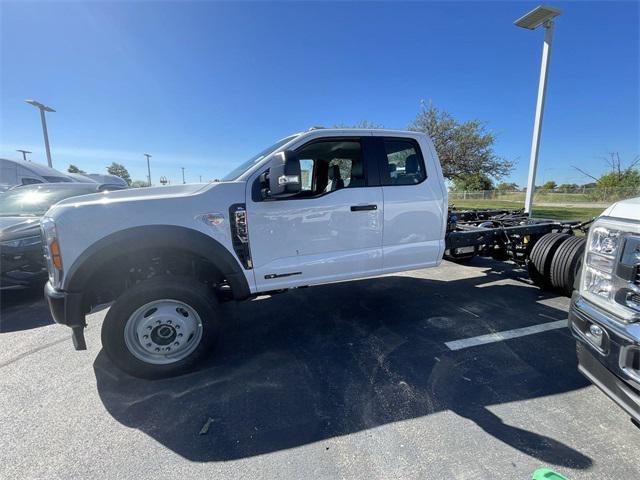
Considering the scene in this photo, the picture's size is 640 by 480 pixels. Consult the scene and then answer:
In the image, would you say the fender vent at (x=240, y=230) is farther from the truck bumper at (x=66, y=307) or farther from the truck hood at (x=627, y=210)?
the truck hood at (x=627, y=210)

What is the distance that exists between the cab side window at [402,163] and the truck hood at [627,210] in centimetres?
184

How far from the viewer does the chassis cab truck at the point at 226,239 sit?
248cm

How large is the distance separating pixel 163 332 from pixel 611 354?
124 inches

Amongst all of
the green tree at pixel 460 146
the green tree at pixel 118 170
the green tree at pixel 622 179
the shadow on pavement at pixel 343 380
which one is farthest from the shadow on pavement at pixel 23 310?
the green tree at pixel 118 170

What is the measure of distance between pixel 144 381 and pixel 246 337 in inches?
40.8

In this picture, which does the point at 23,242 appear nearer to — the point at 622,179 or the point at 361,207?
the point at 361,207

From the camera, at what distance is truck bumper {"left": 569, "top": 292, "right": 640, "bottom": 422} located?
146cm

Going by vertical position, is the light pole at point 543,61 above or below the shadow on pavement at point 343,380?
above

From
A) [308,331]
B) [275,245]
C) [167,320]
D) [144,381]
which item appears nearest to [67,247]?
[167,320]

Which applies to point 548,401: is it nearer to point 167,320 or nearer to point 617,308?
point 617,308

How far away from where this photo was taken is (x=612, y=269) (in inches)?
66.1

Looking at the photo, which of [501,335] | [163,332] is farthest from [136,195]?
[501,335]

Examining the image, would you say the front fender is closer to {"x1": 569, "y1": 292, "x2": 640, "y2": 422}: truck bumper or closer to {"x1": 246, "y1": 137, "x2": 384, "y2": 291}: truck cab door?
{"x1": 246, "y1": 137, "x2": 384, "y2": 291}: truck cab door

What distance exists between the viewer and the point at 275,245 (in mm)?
2908
